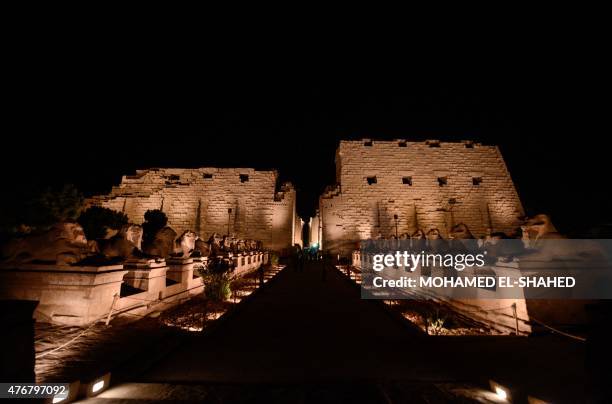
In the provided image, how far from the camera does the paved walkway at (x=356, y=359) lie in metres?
2.52

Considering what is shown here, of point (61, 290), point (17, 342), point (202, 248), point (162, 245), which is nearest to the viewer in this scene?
point (17, 342)

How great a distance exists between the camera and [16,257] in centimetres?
420

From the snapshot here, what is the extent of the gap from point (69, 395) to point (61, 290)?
2.53 meters

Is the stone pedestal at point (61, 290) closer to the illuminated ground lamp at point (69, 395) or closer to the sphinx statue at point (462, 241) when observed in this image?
the illuminated ground lamp at point (69, 395)

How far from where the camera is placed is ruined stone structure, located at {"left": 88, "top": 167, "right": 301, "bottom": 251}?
878 inches

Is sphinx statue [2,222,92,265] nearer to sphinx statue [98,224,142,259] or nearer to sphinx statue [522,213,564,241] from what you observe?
sphinx statue [98,224,142,259]

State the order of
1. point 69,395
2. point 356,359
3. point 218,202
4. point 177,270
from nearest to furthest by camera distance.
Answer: point 69,395 → point 356,359 → point 177,270 → point 218,202

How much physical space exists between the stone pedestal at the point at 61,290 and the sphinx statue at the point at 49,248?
0.14 meters

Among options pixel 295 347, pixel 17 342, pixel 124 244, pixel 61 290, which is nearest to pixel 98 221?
pixel 124 244

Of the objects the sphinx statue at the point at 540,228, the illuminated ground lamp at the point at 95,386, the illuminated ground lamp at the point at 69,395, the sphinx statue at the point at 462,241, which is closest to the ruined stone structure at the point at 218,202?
the sphinx statue at the point at 462,241

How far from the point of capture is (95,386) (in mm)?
2225

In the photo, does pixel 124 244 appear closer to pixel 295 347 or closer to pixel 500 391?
pixel 295 347

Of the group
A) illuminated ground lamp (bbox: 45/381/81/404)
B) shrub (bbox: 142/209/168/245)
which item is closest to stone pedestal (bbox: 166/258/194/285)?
illuminated ground lamp (bbox: 45/381/81/404)

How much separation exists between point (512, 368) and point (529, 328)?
181cm
